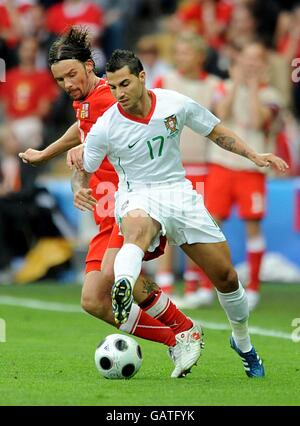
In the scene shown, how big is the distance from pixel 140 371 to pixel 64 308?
4.52 metres

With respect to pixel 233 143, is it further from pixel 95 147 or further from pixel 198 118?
pixel 95 147

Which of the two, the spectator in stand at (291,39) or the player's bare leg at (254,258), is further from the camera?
the spectator in stand at (291,39)

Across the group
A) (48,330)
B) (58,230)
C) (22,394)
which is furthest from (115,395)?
(58,230)

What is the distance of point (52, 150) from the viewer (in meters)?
7.89

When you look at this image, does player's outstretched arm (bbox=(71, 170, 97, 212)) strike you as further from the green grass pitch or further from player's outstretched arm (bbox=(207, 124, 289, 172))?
the green grass pitch

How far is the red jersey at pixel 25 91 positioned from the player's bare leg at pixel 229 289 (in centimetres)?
1017

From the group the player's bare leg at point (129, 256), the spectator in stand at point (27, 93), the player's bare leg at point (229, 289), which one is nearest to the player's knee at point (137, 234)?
the player's bare leg at point (129, 256)

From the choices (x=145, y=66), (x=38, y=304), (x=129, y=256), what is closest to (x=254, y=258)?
(x=38, y=304)

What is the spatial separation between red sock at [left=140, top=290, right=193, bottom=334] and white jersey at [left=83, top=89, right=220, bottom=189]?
83 centimetres

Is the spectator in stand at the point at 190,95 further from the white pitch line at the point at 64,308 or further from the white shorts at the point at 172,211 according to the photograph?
the white shorts at the point at 172,211

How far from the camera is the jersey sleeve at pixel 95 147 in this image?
292 inches

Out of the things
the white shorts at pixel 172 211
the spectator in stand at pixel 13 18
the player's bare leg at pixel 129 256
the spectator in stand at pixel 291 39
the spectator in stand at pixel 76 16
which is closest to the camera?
the player's bare leg at pixel 129 256

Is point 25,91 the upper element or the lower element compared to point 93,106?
upper

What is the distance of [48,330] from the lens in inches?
419
